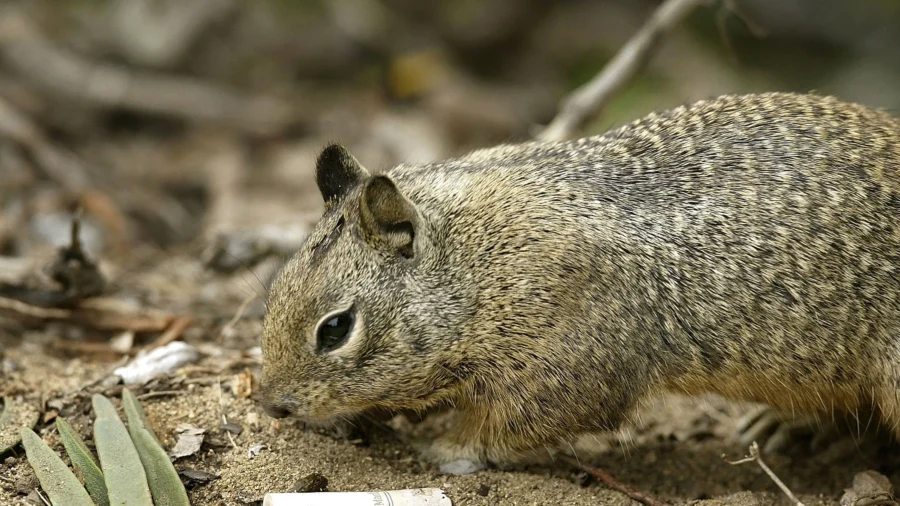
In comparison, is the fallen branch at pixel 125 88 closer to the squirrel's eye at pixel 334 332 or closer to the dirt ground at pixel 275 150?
the dirt ground at pixel 275 150

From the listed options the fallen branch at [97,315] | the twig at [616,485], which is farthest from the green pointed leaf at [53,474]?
the twig at [616,485]

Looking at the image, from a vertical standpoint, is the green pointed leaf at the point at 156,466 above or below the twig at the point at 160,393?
below

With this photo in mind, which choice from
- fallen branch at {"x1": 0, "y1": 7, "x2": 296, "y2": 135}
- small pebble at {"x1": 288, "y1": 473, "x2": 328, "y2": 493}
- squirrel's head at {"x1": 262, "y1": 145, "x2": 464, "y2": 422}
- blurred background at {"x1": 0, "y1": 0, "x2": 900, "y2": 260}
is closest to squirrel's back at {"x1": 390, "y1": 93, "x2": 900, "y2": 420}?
squirrel's head at {"x1": 262, "y1": 145, "x2": 464, "y2": 422}

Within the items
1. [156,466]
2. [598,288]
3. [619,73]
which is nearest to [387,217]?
[598,288]

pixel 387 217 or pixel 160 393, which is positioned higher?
pixel 387 217

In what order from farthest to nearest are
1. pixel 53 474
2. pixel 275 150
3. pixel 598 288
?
pixel 275 150, pixel 598 288, pixel 53 474

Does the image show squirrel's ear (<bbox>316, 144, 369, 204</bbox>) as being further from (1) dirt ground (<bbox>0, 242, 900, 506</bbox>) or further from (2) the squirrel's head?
(1) dirt ground (<bbox>0, 242, 900, 506</bbox>)

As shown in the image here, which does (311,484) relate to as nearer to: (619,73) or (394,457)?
(394,457)
